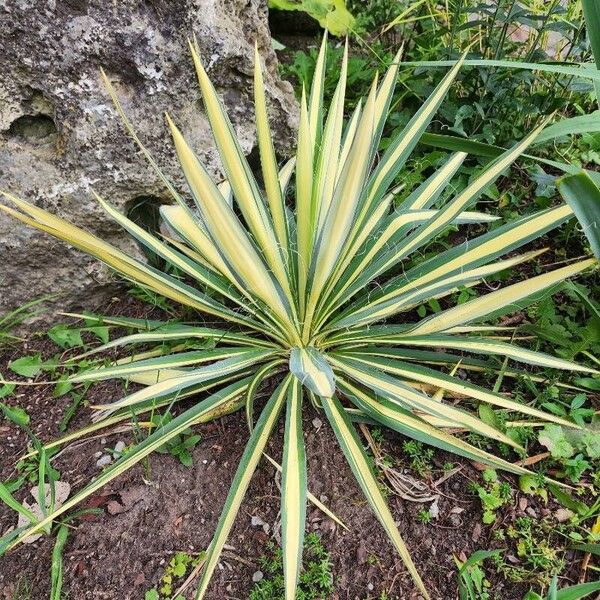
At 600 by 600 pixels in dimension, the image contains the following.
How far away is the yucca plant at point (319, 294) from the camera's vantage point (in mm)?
1181

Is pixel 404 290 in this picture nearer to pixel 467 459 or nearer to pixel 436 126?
pixel 467 459

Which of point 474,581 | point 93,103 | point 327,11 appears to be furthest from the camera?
point 327,11

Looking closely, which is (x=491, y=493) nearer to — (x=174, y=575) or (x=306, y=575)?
(x=306, y=575)

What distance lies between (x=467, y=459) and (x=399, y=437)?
175 mm

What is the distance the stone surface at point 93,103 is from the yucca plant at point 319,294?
7.7 inches

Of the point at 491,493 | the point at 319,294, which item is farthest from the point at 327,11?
the point at 491,493

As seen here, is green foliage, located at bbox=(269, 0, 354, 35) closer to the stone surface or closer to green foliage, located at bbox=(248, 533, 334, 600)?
the stone surface

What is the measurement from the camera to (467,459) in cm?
144

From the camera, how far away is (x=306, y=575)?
125 cm

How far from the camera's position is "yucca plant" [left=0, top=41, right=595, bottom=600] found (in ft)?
3.87

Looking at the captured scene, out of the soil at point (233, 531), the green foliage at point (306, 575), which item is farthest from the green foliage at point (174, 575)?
the green foliage at point (306, 575)

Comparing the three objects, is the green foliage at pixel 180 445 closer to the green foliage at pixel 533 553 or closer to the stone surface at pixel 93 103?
the stone surface at pixel 93 103

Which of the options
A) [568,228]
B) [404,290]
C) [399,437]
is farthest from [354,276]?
[568,228]

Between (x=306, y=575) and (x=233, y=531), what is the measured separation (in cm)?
20
